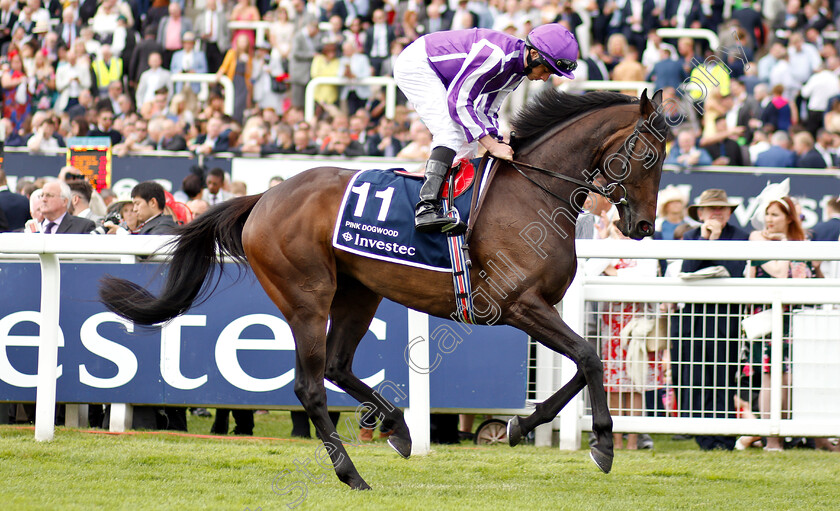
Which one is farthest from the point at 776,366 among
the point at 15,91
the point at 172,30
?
the point at 15,91

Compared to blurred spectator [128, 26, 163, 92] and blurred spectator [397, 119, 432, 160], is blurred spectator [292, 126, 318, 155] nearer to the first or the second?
blurred spectator [397, 119, 432, 160]

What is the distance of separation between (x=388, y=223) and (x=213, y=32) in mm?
10150

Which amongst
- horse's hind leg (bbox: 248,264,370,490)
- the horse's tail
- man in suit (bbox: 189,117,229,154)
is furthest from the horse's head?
man in suit (bbox: 189,117,229,154)

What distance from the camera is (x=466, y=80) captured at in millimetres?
4551

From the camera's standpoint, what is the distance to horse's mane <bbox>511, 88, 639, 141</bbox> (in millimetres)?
4785

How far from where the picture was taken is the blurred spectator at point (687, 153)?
32.8 feet

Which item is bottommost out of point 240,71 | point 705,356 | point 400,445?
point 400,445

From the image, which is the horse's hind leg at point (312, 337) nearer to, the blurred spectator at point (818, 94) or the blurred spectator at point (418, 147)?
the blurred spectator at point (418, 147)

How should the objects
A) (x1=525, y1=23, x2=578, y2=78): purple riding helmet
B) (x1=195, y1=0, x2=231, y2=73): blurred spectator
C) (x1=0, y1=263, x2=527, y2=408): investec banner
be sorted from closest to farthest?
(x1=525, y1=23, x2=578, y2=78): purple riding helmet, (x1=0, y1=263, x2=527, y2=408): investec banner, (x1=195, y1=0, x2=231, y2=73): blurred spectator

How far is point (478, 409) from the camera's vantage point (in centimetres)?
598

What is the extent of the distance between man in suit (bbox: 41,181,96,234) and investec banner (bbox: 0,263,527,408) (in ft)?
3.78

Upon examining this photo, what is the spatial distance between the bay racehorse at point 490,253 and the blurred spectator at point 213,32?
9.16m

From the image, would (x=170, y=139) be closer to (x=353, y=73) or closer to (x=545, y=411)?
(x=353, y=73)

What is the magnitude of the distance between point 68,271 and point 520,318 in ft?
9.99
